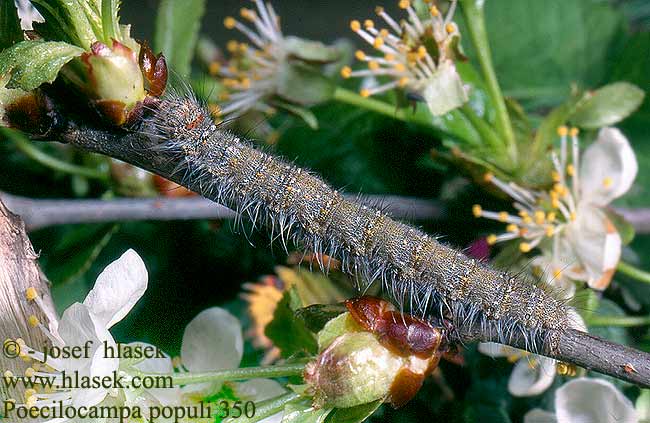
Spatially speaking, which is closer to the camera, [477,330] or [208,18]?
[477,330]

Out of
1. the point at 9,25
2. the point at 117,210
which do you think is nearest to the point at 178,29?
the point at 117,210

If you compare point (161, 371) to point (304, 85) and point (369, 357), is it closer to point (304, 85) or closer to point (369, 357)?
point (369, 357)

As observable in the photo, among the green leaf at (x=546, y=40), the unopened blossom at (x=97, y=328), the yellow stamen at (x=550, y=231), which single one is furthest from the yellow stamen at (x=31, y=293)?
the green leaf at (x=546, y=40)

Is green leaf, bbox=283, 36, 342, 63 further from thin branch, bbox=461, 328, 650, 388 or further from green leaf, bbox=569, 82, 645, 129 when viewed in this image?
thin branch, bbox=461, 328, 650, 388

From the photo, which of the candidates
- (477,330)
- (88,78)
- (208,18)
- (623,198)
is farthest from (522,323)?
(208,18)

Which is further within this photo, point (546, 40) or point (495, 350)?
point (546, 40)

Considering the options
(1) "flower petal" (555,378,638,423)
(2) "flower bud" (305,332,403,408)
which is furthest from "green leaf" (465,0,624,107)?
(2) "flower bud" (305,332,403,408)

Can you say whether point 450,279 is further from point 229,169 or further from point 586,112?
point 586,112
